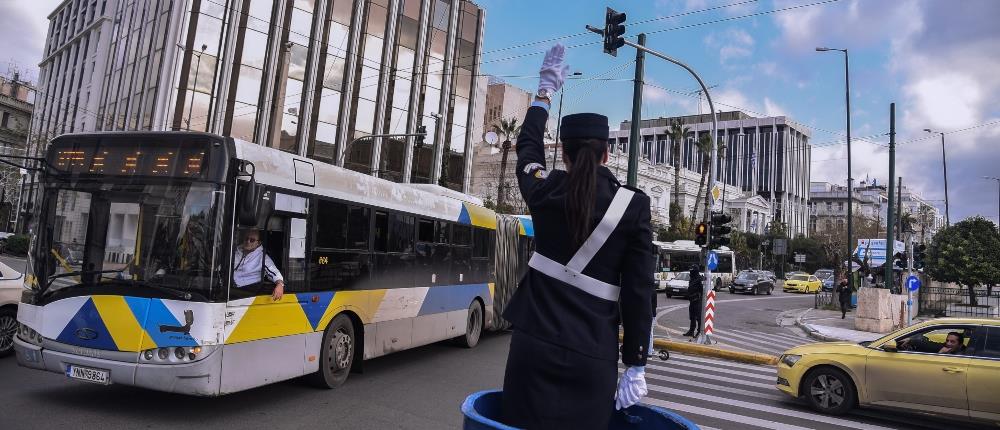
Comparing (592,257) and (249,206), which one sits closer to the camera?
(592,257)

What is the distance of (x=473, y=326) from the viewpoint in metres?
12.7

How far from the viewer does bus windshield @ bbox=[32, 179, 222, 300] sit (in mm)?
6230

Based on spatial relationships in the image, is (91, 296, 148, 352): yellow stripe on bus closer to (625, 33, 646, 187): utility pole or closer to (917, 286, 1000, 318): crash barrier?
(625, 33, 646, 187): utility pole

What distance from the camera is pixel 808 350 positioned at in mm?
9062

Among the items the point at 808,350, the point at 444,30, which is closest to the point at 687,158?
the point at 444,30

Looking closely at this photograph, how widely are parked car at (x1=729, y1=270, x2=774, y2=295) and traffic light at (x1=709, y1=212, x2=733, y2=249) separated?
30392 millimetres

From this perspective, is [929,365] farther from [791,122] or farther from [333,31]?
[791,122]

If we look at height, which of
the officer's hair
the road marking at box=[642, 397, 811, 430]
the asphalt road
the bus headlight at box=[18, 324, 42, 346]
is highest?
the officer's hair

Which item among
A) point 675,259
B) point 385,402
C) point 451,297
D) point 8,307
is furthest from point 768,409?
point 675,259

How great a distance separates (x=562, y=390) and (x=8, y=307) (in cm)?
948

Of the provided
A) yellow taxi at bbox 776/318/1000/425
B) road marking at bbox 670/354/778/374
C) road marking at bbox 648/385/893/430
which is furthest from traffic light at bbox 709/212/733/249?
road marking at bbox 648/385/893/430

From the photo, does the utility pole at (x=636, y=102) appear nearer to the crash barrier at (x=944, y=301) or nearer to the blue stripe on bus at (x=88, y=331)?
the blue stripe on bus at (x=88, y=331)

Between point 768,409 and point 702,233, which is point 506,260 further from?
point 768,409

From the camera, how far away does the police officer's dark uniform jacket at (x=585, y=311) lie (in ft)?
7.44
